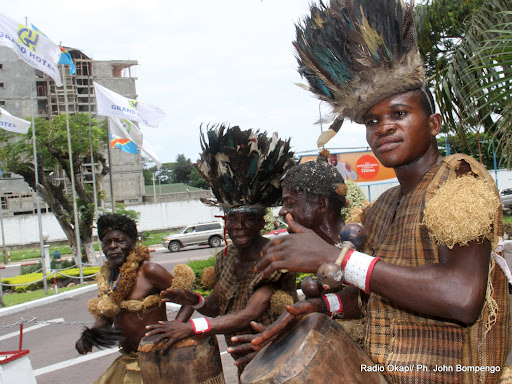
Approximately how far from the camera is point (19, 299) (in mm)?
13117

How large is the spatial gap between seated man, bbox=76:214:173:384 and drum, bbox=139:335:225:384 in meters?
1.16

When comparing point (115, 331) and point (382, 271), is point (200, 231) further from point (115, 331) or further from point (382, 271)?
point (382, 271)

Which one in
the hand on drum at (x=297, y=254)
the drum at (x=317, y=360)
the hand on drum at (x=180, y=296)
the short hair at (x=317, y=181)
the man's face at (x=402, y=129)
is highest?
the man's face at (x=402, y=129)

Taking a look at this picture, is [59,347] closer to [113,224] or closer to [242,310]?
[113,224]

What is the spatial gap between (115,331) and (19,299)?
1064 cm

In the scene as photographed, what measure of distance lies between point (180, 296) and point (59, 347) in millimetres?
6041

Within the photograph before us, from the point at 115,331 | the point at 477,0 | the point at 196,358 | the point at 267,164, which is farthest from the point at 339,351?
the point at 477,0

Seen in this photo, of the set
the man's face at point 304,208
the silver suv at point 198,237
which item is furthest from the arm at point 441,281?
the silver suv at point 198,237

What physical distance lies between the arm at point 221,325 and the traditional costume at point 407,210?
1116 mm

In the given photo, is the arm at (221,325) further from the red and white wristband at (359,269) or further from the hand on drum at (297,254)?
the red and white wristband at (359,269)

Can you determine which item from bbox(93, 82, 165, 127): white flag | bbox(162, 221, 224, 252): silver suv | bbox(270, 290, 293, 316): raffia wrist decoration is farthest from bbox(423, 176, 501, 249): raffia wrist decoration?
bbox(162, 221, 224, 252): silver suv

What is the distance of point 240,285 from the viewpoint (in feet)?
11.3

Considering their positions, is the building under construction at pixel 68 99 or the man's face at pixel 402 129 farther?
the building under construction at pixel 68 99

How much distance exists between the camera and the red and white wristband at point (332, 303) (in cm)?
233
